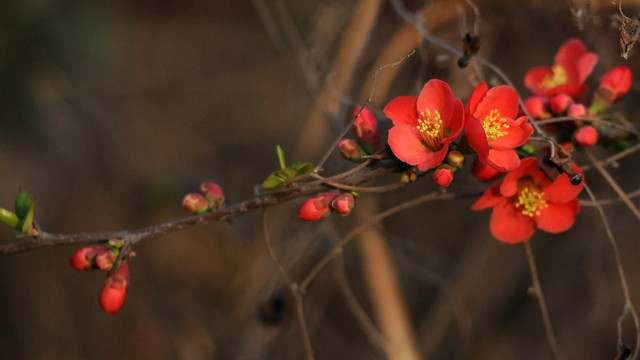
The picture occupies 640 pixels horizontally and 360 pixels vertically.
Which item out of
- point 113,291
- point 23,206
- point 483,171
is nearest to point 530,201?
point 483,171

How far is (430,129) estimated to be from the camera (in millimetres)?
919

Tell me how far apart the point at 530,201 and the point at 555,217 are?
0.07 m

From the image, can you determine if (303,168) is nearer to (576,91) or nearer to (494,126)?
(494,126)

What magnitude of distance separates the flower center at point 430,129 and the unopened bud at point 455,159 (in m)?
0.04

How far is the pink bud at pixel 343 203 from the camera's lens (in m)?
0.90

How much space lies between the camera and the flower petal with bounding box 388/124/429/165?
2.83ft

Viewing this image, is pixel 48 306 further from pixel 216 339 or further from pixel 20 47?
pixel 20 47

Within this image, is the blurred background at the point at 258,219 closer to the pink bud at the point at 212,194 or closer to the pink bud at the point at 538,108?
the pink bud at the point at 538,108

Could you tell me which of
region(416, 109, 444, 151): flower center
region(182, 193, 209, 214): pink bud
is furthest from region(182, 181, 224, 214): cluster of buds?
region(416, 109, 444, 151): flower center

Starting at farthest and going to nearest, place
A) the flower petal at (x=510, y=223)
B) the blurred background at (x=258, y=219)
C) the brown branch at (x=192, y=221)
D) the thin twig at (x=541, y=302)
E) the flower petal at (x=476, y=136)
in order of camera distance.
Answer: the blurred background at (x=258, y=219) → the thin twig at (x=541, y=302) → the flower petal at (x=510, y=223) → the brown branch at (x=192, y=221) → the flower petal at (x=476, y=136)

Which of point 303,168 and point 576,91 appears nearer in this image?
point 303,168

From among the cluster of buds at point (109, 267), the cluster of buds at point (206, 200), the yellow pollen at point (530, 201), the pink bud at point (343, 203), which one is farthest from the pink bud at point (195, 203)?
the yellow pollen at point (530, 201)

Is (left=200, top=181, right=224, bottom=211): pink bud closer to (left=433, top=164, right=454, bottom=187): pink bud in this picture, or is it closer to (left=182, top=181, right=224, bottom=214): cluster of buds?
(left=182, top=181, right=224, bottom=214): cluster of buds

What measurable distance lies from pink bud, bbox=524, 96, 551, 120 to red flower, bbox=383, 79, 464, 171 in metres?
0.25
